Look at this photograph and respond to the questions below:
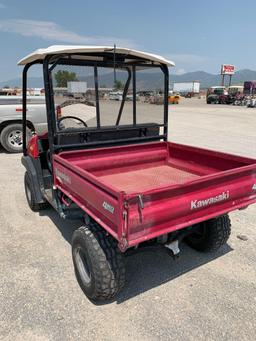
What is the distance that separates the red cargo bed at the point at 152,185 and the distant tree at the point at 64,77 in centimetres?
84

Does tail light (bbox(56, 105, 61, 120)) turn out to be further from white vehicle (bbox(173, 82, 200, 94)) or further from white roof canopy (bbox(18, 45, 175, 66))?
white vehicle (bbox(173, 82, 200, 94))

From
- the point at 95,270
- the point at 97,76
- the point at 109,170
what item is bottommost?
the point at 95,270

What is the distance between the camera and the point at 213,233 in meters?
3.19

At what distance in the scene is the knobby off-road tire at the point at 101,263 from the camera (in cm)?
242

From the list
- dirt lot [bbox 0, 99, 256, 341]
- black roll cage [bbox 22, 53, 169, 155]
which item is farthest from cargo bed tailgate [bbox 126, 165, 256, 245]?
black roll cage [bbox 22, 53, 169, 155]

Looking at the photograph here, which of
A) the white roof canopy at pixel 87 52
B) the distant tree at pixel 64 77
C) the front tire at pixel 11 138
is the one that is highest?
the white roof canopy at pixel 87 52

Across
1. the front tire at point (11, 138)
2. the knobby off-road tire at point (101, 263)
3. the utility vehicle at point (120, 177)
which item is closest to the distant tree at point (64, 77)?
the utility vehicle at point (120, 177)

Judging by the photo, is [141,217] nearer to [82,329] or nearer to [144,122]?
[82,329]

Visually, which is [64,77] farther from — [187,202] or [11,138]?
[11,138]

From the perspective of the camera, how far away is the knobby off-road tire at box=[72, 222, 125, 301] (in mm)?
2422

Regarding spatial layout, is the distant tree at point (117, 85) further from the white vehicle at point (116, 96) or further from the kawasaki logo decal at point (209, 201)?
the kawasaki logo decal at point (209, 201)

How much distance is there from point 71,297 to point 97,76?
244 cm

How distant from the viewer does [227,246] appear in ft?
11.6

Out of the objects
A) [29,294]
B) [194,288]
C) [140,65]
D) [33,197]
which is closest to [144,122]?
[140,65]
